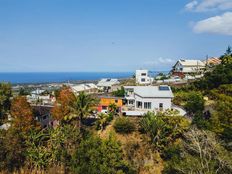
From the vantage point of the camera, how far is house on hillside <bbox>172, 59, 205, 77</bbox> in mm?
78675

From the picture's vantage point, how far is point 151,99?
42156mm

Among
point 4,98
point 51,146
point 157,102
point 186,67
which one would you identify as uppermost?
point 186,67

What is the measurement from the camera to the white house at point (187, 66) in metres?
79.0

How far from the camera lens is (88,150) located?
29.2 metres

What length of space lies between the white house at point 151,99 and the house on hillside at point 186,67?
35587 mm

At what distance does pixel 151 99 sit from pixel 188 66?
4176 cm

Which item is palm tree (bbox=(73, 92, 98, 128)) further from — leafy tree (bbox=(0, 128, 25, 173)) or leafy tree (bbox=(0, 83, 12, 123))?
leafy tree (bbox=(0, 83, 12, 123))

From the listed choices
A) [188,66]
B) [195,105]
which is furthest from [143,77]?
[195,105]

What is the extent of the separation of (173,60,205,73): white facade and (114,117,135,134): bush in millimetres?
45377

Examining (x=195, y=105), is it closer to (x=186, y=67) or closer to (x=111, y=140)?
(x=111, y=140)

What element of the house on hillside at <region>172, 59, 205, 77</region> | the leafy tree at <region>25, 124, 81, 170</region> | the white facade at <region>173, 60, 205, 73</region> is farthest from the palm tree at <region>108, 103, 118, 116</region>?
the white facade at <region>173, 60, 205, 73</region>

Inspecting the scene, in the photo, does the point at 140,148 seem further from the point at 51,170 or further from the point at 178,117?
the point at 51,170

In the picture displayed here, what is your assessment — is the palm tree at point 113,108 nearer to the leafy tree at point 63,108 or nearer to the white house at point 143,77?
the leafy tree at point 63,108

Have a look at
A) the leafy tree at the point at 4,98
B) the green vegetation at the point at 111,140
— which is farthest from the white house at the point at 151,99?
the leafy tree at the point at 4,98
